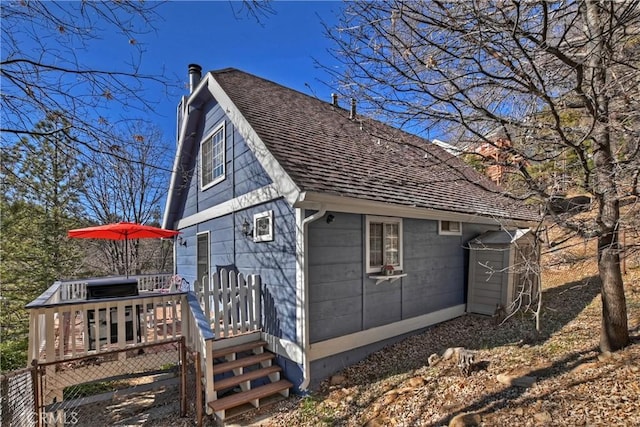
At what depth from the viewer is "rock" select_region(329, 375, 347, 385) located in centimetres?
474

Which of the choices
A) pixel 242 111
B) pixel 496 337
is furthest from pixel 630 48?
pixel 242 111

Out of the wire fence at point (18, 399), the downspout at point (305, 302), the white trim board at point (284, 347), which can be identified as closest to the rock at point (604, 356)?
the downspout at point (305, 302)

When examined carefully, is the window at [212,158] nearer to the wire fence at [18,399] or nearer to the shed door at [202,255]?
the shed door at [202,255]

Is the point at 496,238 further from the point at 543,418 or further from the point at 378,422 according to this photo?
the point at 378,422

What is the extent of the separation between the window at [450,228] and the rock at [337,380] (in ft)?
12.3

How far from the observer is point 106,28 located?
321cm

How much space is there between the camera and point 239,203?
654 cm

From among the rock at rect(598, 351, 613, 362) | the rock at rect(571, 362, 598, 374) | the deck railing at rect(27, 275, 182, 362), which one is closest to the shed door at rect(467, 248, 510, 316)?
the rock at rect(598, 351, 613, 362)

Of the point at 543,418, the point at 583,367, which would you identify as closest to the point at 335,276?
the point at 543,418

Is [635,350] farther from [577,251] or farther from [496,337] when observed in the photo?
[577,251]

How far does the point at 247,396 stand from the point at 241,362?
1.81 feet

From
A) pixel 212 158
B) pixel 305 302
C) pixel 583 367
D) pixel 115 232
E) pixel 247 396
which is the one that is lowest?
pixel 247 396

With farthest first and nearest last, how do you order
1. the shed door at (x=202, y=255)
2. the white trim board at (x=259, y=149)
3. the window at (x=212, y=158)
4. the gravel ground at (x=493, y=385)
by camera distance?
1. the shed door at (x=202, y=255)
2. the window at (x=212, y=158)
3. the white trim board at (x=259, y=149)
4. the gravel ground at (x=493, y=385)

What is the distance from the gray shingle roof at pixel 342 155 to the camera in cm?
501
